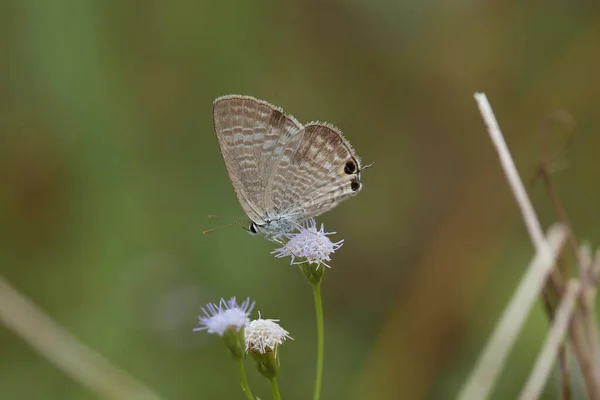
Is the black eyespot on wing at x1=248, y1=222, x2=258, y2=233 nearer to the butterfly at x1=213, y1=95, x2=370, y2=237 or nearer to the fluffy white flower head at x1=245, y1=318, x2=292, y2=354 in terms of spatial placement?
the butterfly at x1=213, y1=95, x2=370, y2=237

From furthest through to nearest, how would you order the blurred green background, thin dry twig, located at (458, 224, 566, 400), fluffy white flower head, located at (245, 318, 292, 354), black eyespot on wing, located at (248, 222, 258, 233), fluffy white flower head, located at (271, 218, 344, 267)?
the blurred green background → black eyespot on wing, located at (248, 222, 258, 233) → fluffy white flower head, located at (271, 218, 344, 267) → fluffy white flower head, located at (245, 318, 292, 354) → thin dry twig, located at (458, 224, 566, 400)

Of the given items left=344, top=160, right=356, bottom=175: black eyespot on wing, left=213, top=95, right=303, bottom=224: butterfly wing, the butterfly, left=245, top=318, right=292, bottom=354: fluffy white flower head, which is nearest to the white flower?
left=245, top=318, right=292, bottom=354: fluffy white flower head

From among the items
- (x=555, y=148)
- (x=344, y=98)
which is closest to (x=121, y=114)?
(x=344, y=98)

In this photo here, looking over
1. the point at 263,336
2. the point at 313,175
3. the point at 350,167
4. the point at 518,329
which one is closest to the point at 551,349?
the point at 518,329

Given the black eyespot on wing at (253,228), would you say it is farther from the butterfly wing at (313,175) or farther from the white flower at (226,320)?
the white flower at (226,320)

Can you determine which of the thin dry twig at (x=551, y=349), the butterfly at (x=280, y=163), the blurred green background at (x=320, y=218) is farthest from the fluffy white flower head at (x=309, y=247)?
the blurred green background at (x=320, y=218)

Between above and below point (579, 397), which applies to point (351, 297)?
above

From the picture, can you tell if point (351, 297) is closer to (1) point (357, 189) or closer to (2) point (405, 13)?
(1) point (357, 189)
